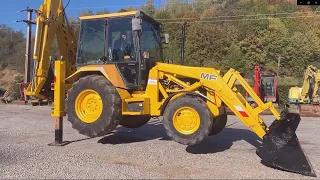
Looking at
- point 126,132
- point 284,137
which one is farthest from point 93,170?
point 126,132

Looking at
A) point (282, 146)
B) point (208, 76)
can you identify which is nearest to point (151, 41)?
point (208, 76)

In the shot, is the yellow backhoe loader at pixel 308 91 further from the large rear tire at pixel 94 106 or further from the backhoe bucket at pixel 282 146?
the large rear tire at pixel 94 106

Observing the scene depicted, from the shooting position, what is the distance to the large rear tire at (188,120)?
677cm

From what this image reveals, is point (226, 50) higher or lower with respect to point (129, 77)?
higher

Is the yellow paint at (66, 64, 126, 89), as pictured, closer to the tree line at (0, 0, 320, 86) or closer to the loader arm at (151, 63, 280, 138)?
the loader arm at (151, 63, 280, 138)

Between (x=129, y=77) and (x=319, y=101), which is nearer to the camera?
(x=129, y=77)

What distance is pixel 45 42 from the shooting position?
32.7ft

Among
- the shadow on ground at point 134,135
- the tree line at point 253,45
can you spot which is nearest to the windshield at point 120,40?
the shadow on ground at point 134,135

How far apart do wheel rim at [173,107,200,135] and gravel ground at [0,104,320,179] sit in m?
0.54

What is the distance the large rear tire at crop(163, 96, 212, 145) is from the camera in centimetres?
677

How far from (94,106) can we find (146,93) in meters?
1.21

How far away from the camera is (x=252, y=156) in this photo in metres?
7.10

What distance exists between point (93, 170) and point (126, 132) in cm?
413

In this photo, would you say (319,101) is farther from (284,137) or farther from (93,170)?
(93,170)
